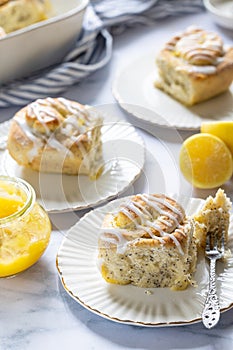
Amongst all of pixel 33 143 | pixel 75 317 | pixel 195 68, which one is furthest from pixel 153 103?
pixel 75 317

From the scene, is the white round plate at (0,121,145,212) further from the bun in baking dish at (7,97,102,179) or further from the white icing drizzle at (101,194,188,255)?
the white icing drizzle at (101,194,188,255)

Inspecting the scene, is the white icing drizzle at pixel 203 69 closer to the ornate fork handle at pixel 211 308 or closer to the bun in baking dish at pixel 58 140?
the bun in baking dish at pixel 58 140

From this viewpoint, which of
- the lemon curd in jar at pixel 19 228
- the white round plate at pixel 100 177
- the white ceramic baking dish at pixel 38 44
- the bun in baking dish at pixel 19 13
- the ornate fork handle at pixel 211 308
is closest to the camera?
the ornate fork handle at pixel 211 308

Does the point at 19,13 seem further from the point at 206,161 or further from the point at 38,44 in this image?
the point at 206,161

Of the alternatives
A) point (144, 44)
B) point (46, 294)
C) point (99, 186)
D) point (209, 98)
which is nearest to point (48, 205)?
point (99, 186)

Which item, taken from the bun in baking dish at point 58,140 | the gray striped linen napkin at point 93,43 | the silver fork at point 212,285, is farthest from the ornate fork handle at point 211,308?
the gray striped linen napkin at point 93,43

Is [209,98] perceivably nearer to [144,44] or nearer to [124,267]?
[144,44]

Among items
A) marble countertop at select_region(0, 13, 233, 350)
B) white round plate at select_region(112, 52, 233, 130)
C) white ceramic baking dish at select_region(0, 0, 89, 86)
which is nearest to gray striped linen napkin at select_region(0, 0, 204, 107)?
white ceramic baking dish at select_region(0, 0, 89, 86)

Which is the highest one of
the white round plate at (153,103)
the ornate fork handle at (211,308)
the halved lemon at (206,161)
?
the ornate fork handle at (211,308)
